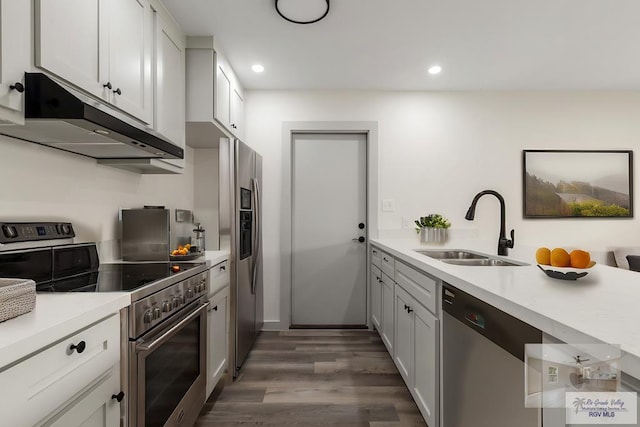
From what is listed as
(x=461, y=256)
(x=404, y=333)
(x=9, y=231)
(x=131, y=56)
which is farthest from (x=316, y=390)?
(x=131, y=56)

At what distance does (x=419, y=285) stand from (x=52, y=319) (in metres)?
1.56

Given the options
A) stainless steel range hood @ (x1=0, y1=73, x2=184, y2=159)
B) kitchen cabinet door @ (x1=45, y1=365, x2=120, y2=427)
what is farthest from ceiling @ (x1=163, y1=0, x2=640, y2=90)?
kitchen cabinet door @ (x1=45, y1=365, x2=120, y2=427)

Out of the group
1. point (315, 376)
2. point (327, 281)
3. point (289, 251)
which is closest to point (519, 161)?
point (327, 281)

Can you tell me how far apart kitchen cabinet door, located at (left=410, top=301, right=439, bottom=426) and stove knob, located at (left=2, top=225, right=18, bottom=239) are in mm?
1831

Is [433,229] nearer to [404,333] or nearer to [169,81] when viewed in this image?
[404,333]

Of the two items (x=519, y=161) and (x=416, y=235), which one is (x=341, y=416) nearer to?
(x=416, y=235)

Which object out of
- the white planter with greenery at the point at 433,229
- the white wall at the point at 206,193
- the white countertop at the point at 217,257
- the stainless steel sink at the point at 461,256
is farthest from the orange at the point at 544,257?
the white wall at the point at 206,193

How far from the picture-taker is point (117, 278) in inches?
55.5

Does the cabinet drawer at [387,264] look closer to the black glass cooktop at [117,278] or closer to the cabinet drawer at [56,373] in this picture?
the black glass cooktop at [117,278]

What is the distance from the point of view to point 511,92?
3.31 m

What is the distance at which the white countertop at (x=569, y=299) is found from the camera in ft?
2.15

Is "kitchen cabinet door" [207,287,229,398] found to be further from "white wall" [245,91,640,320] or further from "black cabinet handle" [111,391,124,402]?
"white wall" [245,91,640,320]

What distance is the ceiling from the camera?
200 cm

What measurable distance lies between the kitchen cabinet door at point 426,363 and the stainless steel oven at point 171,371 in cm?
118
